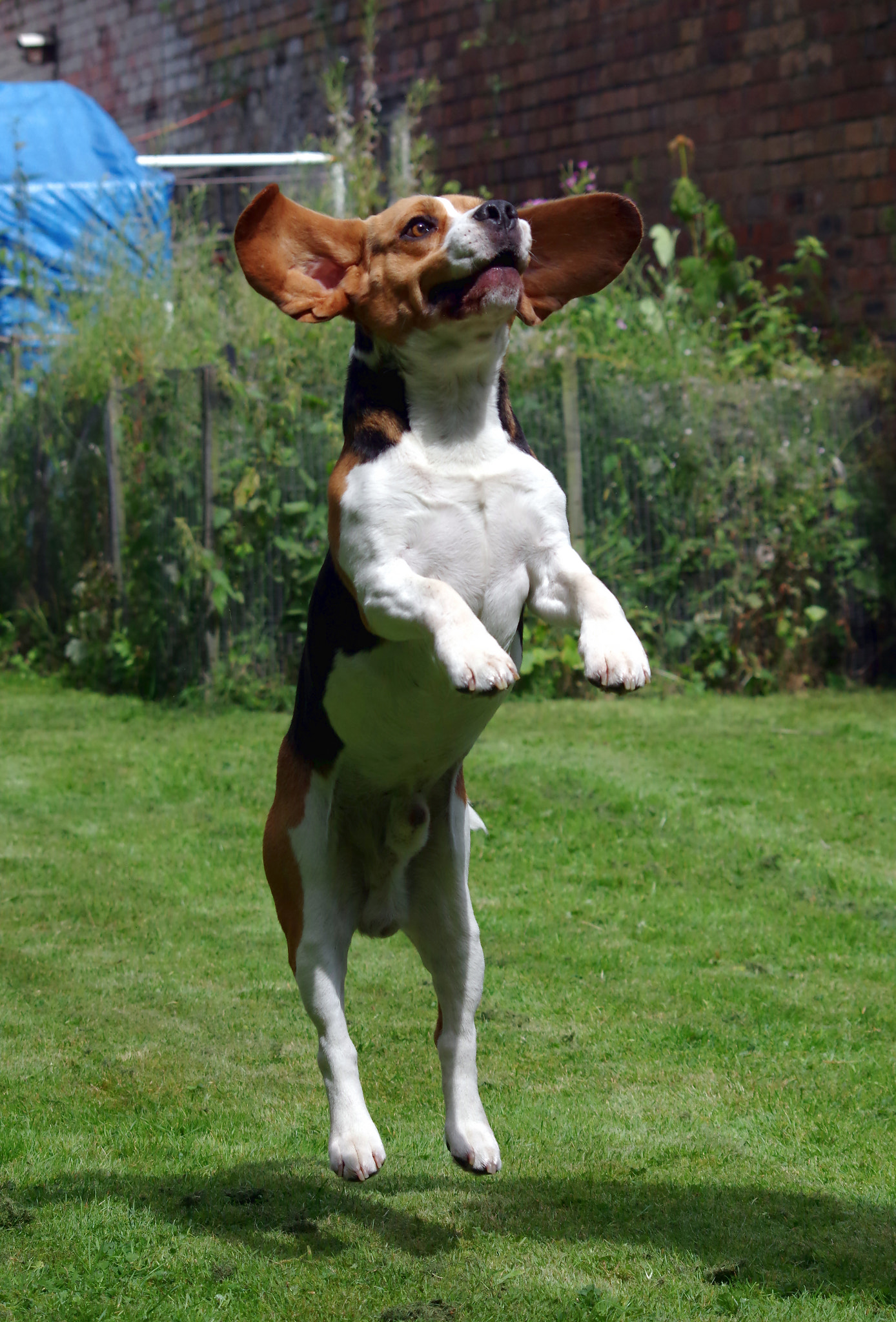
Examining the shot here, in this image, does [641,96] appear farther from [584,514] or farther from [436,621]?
[436,621]

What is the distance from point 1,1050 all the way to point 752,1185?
2314mm

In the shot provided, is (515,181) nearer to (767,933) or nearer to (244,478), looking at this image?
(244,478)

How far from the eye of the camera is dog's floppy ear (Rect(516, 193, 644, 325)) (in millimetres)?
3352

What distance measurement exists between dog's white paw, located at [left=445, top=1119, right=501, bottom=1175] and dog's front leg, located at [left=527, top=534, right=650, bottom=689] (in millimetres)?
1128

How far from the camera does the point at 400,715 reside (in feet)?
10.7

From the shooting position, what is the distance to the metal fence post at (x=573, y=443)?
10.4 metres

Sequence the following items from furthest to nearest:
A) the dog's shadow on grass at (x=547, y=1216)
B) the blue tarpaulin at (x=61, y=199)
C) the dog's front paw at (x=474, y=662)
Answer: the blue tarpaulin at (x=61, y=199) < the dog's shadow on grass at (x=547, y=1216) < the dog's front paw at (x=474, y=662)

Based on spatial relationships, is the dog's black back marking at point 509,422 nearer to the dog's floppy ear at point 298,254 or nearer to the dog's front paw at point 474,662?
the dog's floppy ear at point 298,254

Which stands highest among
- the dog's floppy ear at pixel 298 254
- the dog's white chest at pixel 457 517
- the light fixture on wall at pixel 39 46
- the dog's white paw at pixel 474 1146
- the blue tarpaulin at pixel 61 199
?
the light fixture on wall at pixel 39 46

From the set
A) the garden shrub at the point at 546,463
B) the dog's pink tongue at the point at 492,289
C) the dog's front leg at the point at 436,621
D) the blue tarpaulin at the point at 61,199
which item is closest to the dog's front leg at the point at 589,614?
the dog's front leg at the point at 436,621

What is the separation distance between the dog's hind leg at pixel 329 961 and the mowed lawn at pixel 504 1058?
36 centimetres

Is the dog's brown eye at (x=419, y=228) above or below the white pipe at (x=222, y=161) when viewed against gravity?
below

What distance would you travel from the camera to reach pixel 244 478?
9719mm

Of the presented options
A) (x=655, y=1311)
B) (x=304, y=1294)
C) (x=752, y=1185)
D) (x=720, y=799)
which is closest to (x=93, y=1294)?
(x=304, y=1294)
